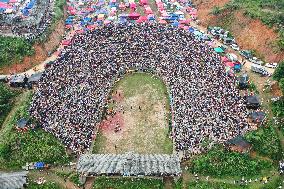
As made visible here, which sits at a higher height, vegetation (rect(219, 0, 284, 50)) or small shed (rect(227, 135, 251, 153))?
vegetation (rect(219, 0, 284, 50))

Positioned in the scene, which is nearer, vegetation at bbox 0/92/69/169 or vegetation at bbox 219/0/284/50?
vegetation at bbox 0/92/69/169

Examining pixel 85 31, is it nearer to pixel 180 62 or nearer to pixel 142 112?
pixel 180 62

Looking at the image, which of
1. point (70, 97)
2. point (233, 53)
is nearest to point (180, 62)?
point (233, 53)

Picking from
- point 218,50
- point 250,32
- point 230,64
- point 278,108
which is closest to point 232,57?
point 230,64

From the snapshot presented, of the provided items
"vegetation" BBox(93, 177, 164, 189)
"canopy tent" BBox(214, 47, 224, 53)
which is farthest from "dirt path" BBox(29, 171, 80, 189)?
"canopy tent" BBox(214, 47, 224, 53)

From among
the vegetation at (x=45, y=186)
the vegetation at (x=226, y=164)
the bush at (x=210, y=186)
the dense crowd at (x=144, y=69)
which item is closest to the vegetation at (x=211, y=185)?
the bush at (x=210, y=186)

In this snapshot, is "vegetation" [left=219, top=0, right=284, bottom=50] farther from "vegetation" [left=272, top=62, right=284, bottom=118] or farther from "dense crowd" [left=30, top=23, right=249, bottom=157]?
"dense crowd" [left=30, top=23, right=249, bottom=157]

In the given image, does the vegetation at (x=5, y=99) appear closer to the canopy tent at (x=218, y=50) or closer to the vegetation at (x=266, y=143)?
the vegetation at (x=266, y=143)
